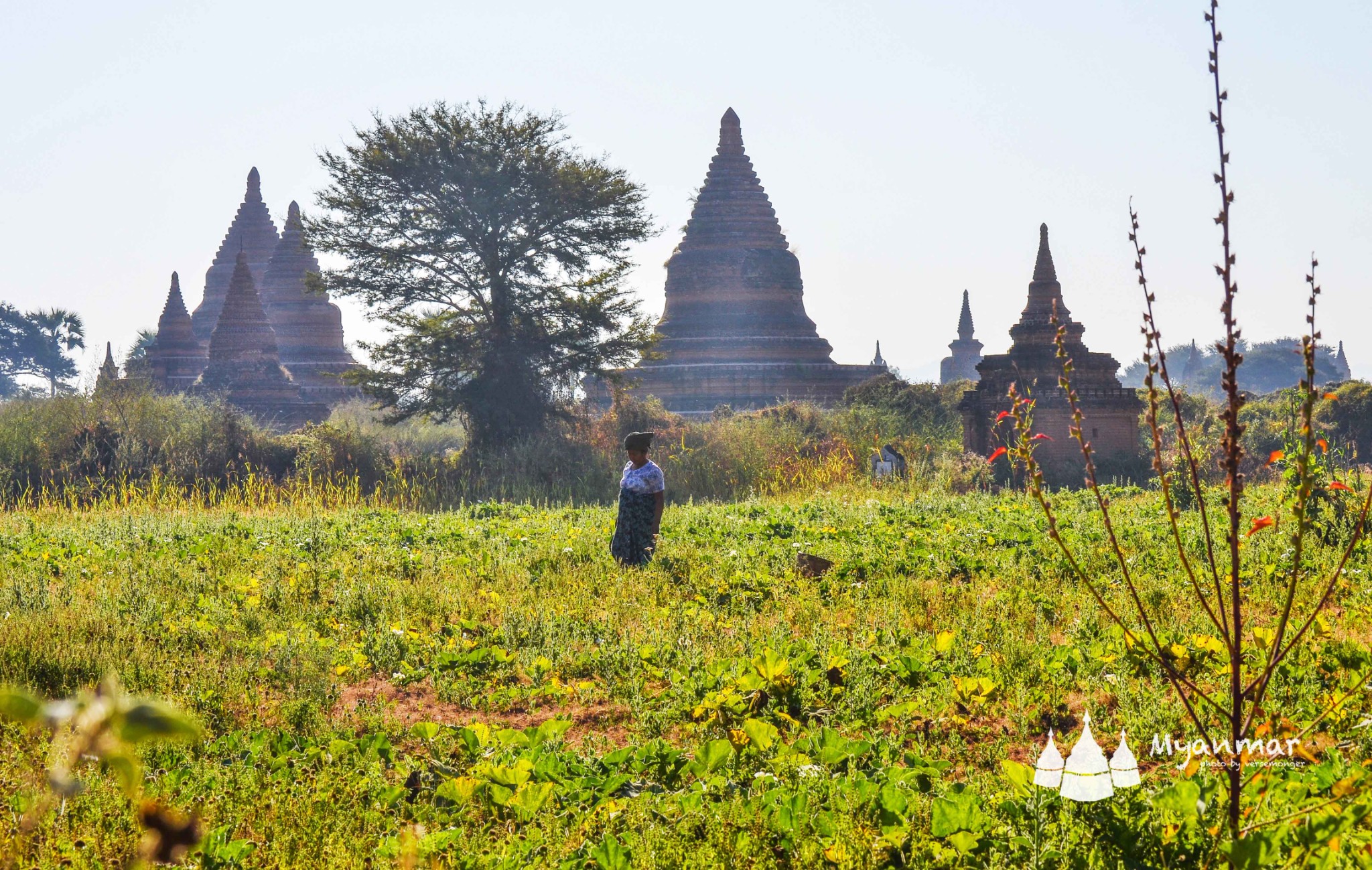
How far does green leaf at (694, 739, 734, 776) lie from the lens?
3.66 m

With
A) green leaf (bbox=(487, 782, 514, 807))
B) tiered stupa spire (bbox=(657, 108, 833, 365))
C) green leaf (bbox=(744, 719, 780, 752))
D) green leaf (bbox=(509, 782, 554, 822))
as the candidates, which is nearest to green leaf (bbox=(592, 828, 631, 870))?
green leaf (bbox=(509, 782, 554, 822))

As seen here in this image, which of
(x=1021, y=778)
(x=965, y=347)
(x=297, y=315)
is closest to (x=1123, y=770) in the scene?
(x=1021, y=778)

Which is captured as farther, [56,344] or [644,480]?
[56,344]

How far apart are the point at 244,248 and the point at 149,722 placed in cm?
4924

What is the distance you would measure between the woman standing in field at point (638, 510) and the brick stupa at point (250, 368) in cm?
2764

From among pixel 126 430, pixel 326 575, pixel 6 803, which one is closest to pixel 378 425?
pixel 126 430

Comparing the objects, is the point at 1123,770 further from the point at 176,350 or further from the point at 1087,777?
the point at 176,350

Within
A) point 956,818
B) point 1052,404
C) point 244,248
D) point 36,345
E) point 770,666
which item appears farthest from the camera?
point 36,345

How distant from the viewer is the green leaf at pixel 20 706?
2.34 feet

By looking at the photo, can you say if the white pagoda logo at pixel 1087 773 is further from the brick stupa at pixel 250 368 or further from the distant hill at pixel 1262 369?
the distant hill at pixel 1262 369

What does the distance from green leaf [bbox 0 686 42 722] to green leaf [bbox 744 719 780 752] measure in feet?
11.0

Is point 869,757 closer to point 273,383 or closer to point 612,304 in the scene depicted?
point 612,304

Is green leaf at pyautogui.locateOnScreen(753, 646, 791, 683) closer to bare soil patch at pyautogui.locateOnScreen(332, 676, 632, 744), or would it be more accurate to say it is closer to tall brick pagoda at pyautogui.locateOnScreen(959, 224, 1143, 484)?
bare soil patch at pyautogui.locateOnScreen(332, 676, 632, 744)

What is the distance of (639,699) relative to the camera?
475 cm
